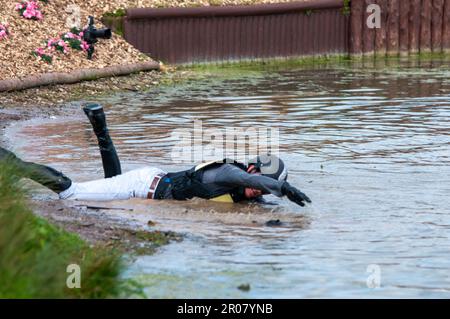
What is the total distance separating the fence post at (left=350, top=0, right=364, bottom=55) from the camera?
25.3 metres

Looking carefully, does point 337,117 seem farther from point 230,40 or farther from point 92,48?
point 230,40

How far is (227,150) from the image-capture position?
47.5 ft

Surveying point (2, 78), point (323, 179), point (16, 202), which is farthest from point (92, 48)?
point (16, 202)

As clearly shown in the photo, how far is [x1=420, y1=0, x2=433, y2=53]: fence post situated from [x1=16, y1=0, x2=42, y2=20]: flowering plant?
932cm

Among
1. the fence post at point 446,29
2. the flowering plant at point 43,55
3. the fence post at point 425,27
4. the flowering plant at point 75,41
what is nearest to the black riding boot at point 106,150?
the flowering plant at point 43,55

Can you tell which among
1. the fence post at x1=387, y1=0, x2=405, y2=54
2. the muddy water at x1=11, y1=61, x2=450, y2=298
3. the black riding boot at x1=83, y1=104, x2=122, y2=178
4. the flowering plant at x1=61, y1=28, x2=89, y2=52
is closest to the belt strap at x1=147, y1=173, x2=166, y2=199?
the muddy water at x1=11, y1=61, x2=450, y2=298

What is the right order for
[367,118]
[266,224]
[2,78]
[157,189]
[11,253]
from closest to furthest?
1. [11,253]
2. [266,224]
3. [157,189]
4. [367,118]
5. [2,78]

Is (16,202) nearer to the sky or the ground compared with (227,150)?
nearer to the sky

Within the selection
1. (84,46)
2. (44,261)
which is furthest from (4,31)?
(44,261)

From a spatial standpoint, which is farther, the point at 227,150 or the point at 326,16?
the point at 326,16

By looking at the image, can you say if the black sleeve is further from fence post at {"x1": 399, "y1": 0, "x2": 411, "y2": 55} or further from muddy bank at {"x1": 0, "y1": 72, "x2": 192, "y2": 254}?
fence post at {"x1": 399, "y1": 0, "x2": 411, "y2": 55}

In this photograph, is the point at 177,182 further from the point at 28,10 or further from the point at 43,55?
the point at 28,10
